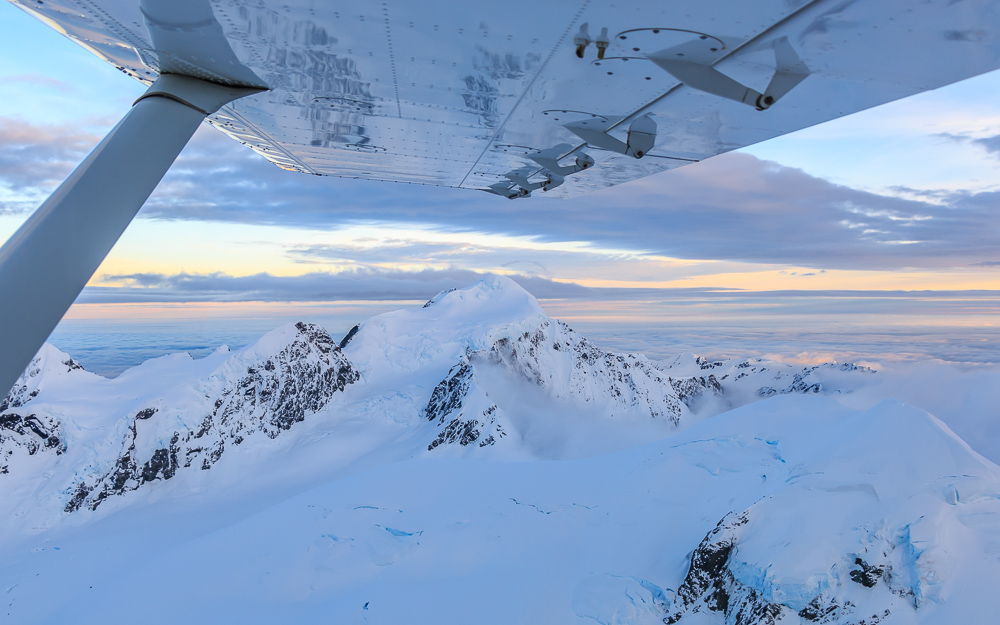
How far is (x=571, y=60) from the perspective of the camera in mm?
3176

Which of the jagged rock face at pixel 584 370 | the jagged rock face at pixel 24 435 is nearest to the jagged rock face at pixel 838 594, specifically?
the jagged rock face at pixel 584 370

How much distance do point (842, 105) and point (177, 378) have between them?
1604 inches

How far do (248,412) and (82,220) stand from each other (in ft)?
125

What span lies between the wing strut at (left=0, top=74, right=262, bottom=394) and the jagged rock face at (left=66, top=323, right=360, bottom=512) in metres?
34.9

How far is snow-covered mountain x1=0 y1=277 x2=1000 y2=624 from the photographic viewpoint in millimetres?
7387

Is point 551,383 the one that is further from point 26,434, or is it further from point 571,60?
point 571,60

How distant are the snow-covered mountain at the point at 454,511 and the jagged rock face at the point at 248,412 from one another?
0.51 feet

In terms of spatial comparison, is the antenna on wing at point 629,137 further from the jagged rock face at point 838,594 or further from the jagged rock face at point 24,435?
the jagged rock face at point 24,435

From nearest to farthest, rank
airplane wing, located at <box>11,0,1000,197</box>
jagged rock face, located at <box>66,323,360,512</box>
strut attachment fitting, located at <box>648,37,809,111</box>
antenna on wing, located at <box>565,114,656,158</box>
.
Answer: airplane wing, located at <box>11,0,1000,197</box>, strut attachment fitting, located at <box>648,37,809,111</box>, antenna on wing, located at <box>565,114,656,158</box>, jagged rock face, located at <box>66,323,360,512</box>

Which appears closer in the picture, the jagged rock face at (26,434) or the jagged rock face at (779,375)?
the jagged rock face at (26,434)

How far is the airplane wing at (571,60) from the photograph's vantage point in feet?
8.58

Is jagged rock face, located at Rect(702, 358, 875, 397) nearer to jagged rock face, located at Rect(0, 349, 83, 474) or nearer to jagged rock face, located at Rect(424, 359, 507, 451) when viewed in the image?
jagged rock face, located at Rect(424, 359, 507, 451)

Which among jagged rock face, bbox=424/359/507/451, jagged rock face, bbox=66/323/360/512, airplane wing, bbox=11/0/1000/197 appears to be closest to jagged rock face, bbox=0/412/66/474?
jagged rock face, bbox=66/323/360/512

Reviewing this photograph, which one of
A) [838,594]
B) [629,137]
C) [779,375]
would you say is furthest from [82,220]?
[779,375]
